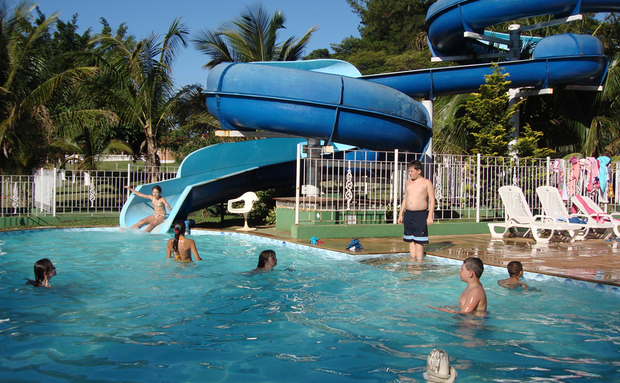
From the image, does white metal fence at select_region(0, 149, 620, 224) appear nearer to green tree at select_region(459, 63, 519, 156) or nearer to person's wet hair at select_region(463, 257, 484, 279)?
green tree at select_region(459, 63, 519, 156)

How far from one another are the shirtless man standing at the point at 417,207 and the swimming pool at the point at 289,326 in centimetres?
48

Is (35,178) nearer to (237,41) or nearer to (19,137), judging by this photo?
(19,137)

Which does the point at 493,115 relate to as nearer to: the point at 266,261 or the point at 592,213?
the point at 592,213

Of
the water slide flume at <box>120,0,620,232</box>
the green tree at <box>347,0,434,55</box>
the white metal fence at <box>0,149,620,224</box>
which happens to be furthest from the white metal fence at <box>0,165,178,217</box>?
the green tree at <box>347,0,434,55</box>

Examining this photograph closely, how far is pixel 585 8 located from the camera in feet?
52.2

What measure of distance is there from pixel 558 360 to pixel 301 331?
2477 millimetres

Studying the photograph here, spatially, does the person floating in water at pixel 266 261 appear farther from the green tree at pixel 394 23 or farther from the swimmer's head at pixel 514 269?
the green tree at pixel 394 23

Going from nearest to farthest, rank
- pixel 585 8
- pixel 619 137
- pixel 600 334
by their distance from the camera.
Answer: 1. pixel 600 334
2. pixel 585 8
3. pixel 619 137

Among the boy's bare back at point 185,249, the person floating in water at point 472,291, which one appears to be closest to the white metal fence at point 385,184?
the boy's bare back at point 185,249

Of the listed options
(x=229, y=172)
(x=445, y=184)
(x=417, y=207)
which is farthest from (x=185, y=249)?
(x=445, y=184)

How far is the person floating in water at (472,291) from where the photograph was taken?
562cm

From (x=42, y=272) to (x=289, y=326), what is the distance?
372cm

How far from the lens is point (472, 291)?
571cm

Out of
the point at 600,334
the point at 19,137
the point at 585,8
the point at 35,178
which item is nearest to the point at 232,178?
the point at 35,178
